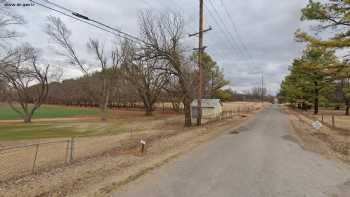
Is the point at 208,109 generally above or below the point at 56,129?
above

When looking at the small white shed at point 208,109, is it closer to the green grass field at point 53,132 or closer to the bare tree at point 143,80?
the bare tree at point 143,80

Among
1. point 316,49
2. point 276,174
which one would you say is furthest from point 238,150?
point 316,49

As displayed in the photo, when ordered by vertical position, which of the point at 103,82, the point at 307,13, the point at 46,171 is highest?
the point at 307,13

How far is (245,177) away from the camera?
6484 mm

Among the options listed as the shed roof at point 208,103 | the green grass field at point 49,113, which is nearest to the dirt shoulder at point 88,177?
the shed roof at point 208,103

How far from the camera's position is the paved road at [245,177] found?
5.38m

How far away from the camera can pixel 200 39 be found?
1984cm

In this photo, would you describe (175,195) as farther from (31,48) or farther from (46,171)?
(31,48)

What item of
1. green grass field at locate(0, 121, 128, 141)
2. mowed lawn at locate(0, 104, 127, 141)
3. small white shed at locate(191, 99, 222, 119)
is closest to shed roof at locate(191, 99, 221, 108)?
small white shed at locate(191, 99, 222, 119)

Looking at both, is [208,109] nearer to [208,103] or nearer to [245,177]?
[208,103]

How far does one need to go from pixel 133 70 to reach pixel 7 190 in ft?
114

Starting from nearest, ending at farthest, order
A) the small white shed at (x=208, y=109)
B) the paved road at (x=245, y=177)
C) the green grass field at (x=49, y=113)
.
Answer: the paved road at (x=245, y=177)
the small white shed at (x=208, y=109)
the green grass field at (x=49, y=113)

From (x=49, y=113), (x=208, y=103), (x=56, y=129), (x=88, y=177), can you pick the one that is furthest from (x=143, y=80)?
(x=88, y=177)

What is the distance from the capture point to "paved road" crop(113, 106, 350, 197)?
17.6 ft
